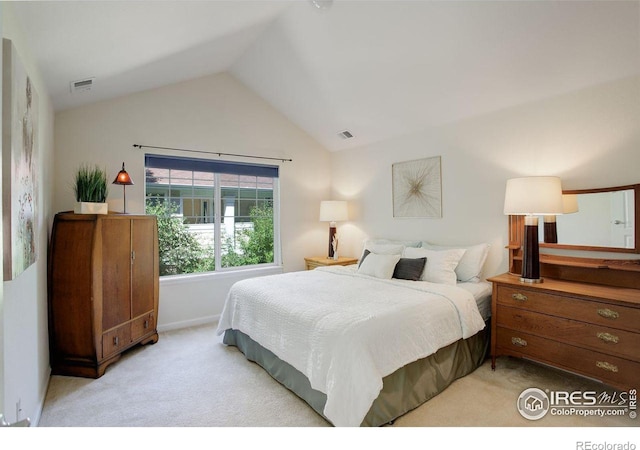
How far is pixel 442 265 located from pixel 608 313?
4.03 ft

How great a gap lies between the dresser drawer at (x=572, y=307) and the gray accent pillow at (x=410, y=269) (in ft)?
2.37

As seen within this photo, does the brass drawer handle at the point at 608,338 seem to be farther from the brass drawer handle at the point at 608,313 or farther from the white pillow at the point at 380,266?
the white pillow at the point at 380,266

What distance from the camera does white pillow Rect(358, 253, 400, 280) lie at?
321 centimetres

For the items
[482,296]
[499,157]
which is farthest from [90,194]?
[499,157]

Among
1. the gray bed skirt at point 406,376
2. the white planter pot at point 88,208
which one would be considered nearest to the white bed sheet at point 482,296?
the gray bed skirt at point 406,376

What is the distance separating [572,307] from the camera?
2.24 metres

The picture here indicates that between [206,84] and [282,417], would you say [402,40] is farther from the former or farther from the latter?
[282,417]

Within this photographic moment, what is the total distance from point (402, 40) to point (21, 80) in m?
2.56

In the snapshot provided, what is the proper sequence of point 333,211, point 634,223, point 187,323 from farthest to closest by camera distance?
point 333,211
point 187,323
point 634,223

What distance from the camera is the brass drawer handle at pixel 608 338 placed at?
2.05 metres

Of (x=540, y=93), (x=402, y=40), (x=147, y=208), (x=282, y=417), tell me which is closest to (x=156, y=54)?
(x=147, y=208)

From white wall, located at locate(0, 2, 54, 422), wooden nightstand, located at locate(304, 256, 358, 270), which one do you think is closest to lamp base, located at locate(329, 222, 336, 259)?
wooden nightstand, located at locate(304, 256, 358, 270)

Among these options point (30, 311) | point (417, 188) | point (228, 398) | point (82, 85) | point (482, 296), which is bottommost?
point (228, 398)

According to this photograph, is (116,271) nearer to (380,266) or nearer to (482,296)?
(380,266)
